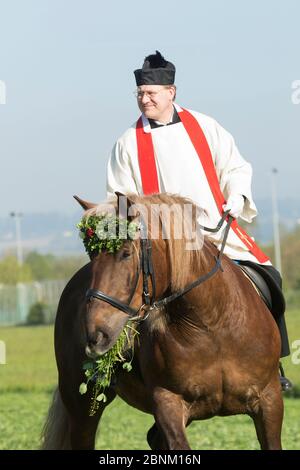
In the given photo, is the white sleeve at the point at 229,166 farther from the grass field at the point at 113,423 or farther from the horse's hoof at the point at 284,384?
the grass field at the point at 113,423

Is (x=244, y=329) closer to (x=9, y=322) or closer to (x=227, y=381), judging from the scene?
(x=227, y=381)

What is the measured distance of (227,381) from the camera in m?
6.23

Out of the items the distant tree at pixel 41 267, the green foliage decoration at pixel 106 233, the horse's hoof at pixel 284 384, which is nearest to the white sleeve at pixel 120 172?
the green foliage decoration at pixel 106 233

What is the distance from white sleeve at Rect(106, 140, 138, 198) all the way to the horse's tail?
2.18 meters

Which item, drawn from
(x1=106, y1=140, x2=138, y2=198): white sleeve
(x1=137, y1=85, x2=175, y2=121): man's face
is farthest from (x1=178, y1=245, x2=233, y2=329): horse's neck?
(x1=137, y1=85, x2=175, y2=121): man's face

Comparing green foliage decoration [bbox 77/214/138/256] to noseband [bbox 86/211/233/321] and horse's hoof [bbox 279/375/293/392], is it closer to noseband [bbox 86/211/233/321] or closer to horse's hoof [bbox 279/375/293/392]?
noseband [bbox 86/211/233/321]

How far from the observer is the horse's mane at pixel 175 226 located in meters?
5.70

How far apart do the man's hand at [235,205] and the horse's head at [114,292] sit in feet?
3.47

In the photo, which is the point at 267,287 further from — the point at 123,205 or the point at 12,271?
the point at 12,271

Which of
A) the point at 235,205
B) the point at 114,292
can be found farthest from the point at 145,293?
the point at 235,205

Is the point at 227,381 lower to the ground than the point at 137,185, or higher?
lower

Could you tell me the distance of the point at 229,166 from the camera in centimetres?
693
